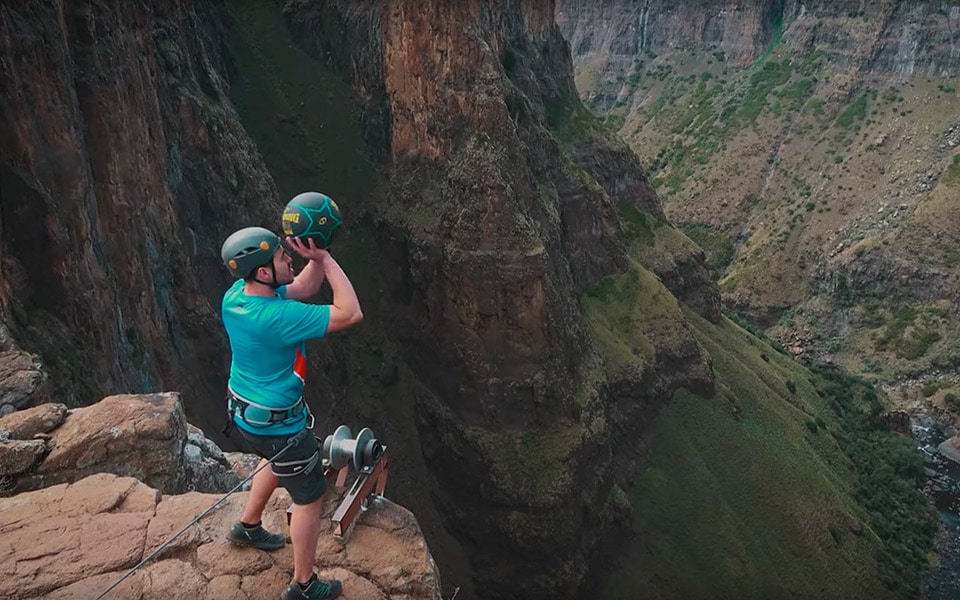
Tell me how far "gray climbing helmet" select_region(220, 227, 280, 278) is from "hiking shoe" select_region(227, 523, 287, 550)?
3042 millimetres

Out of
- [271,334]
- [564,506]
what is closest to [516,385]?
[564,506]

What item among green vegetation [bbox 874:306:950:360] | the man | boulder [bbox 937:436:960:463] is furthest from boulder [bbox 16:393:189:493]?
green vegetation [bbox 874:306:950:360]

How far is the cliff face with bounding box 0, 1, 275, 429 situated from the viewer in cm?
1945

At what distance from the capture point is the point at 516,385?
37.6 m

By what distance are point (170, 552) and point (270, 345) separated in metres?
3.00

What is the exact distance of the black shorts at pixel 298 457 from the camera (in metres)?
8.06

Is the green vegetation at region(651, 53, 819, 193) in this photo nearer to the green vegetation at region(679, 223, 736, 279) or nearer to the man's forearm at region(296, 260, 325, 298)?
the green vegetation at region(679, 223, 736, 279)

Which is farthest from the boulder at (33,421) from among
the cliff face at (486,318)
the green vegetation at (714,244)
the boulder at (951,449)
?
the green vegetation at (714,244)

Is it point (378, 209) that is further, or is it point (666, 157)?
point (666, 157)

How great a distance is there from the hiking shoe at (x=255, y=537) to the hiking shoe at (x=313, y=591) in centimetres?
87

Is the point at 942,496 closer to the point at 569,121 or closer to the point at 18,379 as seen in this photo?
the point at 569,121

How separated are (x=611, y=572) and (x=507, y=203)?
20.6 metres

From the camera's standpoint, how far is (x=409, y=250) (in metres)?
40.3

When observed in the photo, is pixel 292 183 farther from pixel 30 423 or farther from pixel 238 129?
pixel 30 423
